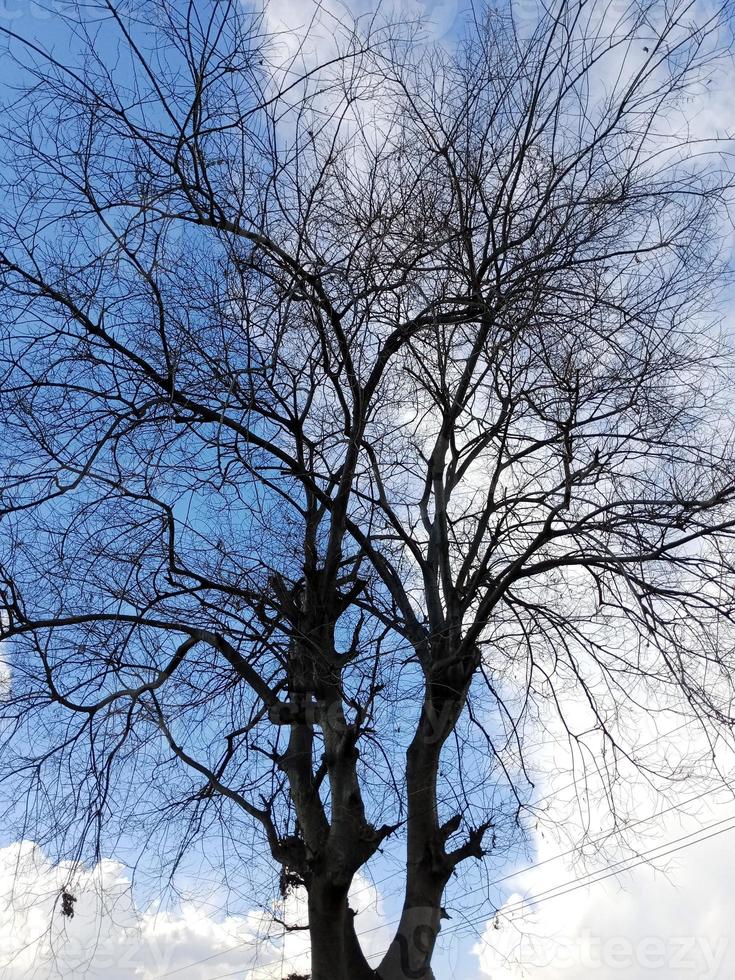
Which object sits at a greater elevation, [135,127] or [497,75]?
[497,75]

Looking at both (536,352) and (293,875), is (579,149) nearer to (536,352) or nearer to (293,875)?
(536,352)

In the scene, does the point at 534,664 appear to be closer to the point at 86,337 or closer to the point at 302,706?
the point at 302,706

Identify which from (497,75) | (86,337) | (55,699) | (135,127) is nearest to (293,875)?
(55,699)

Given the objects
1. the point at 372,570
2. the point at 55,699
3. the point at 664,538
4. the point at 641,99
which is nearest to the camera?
the point at 641,99

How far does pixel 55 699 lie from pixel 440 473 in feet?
8.16

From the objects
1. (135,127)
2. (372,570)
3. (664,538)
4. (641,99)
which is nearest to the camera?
(135,127)

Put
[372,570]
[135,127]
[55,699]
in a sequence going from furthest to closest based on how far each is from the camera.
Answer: [372,570] < [55,699] < [135,127]

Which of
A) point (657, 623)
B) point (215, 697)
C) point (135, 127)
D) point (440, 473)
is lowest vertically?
point (657, 623)

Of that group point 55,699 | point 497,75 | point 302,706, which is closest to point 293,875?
point 302,706

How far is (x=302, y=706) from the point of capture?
512 centimetres

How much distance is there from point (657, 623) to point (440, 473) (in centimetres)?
144

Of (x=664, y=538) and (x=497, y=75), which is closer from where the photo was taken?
(x=497, y=75)

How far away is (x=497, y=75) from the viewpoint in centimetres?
437

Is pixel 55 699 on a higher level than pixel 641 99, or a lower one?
lower
